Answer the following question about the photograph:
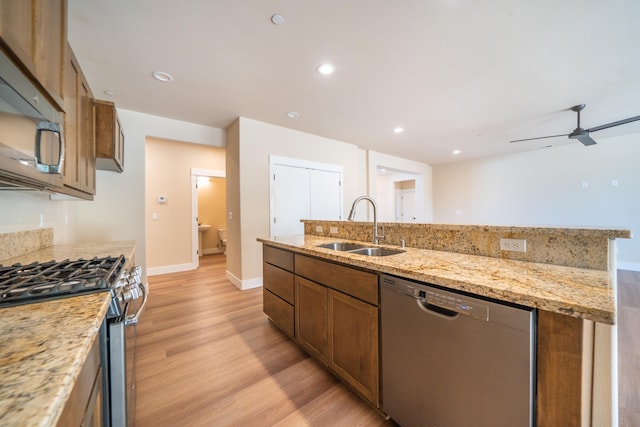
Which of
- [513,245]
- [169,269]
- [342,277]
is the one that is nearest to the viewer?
[513,245]

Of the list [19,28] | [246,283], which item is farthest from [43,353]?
[246,283]

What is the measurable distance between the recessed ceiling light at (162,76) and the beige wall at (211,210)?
3878 mm

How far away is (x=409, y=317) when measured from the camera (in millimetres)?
1148

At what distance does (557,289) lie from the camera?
858mm

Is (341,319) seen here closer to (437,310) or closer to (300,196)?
(437,310)

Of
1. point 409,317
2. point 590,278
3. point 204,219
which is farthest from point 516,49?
point 204,219

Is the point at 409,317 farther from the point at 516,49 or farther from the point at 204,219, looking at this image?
the point at 204,219

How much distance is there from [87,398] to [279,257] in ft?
5.17

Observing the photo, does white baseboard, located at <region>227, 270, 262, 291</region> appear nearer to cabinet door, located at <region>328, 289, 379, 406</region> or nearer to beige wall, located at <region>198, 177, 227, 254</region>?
cabinet door, located at <region>328, 289, 379, 406</region>

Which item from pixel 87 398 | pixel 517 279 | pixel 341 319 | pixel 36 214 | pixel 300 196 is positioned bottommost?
pixel 341 319

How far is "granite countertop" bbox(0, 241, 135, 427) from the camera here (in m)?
0.36

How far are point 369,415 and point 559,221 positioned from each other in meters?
6.50

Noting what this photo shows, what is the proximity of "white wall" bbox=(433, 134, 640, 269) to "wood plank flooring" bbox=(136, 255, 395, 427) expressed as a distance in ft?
14.6

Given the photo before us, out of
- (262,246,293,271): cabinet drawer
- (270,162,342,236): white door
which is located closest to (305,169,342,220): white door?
(270,162,342,236): white door
